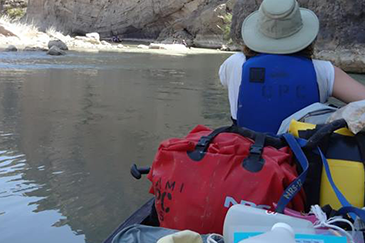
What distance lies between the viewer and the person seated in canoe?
1.97m

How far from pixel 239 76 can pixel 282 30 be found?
29 centimetres

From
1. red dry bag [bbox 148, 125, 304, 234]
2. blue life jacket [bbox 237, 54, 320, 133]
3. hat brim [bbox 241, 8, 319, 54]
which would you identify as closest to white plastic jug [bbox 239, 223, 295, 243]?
red dry bag [bbox 148, 125, 304, 234]

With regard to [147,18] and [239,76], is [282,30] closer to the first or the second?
[239,76]

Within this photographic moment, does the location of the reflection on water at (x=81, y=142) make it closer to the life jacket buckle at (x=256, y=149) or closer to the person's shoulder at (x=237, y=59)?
the person's shoulder at (x=237, y=59)

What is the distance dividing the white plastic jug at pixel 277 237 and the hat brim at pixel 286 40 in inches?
43.9

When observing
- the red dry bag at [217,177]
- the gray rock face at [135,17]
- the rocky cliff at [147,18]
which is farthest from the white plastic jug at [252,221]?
the gray rock face at [135,17]

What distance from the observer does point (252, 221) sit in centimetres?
128

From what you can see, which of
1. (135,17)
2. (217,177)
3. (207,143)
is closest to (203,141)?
(207,143)

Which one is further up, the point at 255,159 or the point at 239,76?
the point at 239,76

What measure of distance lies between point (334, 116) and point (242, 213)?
603 millimetres

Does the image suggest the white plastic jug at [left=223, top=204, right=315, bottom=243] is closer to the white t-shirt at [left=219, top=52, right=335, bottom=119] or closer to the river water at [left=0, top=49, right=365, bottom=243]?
the white t-shirt at [left=219, top=52, right=335, bottom=119]

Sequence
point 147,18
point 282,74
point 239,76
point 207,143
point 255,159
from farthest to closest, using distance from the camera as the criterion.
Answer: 1. point 147,18
2. point 239,76
3. point 282,74
4. point 207,143
5. point 255,159

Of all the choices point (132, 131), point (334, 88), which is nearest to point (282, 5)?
point (334, 88)

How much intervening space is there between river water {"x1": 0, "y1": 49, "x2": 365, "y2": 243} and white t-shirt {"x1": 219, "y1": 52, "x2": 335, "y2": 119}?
1236mm
